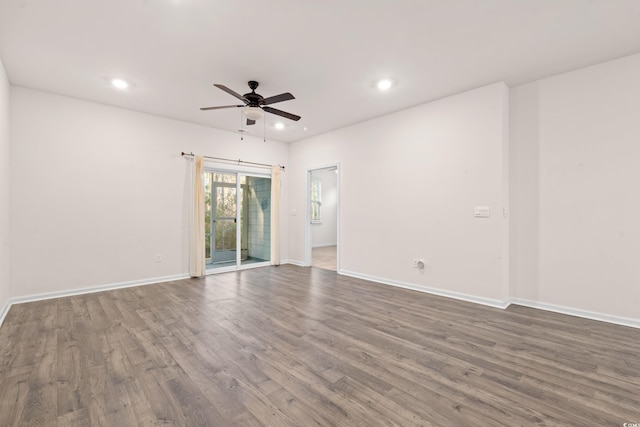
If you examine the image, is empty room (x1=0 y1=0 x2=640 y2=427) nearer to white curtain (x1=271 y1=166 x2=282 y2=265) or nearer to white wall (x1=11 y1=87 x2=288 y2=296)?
white wall (x1=11 y1=87 x2=288 y2=296)

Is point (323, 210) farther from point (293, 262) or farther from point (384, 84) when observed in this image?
point (384, 84)

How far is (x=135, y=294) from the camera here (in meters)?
4.39

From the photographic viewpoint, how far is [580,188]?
11.4ft

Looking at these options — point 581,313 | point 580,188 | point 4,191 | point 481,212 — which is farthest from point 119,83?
point 581,313

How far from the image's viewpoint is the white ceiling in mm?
2480

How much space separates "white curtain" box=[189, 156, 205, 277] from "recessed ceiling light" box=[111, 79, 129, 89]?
1.73m

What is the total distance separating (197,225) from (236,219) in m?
0.96

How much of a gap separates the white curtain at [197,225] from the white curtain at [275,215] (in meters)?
1.67

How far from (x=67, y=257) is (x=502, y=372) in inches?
222

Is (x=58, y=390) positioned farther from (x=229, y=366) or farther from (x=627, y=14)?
(x=627, y=14)

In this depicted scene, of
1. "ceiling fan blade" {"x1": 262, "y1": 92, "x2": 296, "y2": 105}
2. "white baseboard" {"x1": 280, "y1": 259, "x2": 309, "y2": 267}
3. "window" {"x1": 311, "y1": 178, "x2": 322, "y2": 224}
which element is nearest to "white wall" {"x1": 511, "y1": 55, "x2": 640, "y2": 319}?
"ceiling fan blade" {"x1": 262, "y1": 92, "x2": 296, "y2": 105}

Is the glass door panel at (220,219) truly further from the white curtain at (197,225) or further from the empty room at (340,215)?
the white curtain at (197,225)

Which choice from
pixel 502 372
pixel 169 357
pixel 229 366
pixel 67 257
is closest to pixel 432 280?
pixel 502 372

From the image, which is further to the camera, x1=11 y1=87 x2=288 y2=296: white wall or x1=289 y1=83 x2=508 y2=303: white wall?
x1=11 y1=87 x2=288 y2=296: white wall
